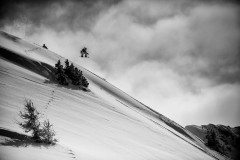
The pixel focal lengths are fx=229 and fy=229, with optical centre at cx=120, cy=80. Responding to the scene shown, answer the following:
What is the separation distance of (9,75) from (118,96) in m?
17.7

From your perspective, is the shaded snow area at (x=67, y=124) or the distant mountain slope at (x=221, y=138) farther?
the distant mountain slope at (x=221, y=138)

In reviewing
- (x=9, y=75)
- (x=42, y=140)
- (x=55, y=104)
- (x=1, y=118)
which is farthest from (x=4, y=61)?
(x=42, y=140)

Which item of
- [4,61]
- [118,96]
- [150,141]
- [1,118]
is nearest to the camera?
[1,118]

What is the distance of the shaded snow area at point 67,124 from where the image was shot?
11258 mm

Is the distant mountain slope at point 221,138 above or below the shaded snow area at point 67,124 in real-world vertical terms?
above

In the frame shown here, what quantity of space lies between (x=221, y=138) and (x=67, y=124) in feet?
149

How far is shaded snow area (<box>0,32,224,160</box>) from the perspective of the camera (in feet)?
36.9

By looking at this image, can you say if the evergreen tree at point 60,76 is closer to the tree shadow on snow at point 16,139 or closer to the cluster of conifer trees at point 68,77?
the cluster of conifer trees at point 68,77

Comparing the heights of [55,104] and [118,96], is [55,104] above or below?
below

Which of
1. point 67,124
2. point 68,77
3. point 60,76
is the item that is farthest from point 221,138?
point 67,124

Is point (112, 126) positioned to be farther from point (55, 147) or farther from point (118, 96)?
point (118, 96)

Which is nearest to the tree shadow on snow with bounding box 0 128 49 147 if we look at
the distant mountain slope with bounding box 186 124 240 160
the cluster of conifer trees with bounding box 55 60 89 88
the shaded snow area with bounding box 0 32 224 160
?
the shaded snow area with bounding box 0 32 224 160

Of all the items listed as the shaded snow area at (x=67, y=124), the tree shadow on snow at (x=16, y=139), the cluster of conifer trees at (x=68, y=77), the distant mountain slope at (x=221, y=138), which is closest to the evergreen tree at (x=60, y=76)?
the cluster of conifer trees at (x=68, y=77)

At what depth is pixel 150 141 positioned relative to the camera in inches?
828
